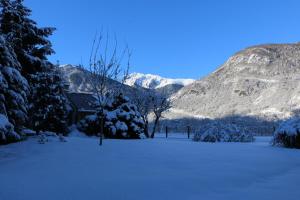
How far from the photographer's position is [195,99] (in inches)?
2635

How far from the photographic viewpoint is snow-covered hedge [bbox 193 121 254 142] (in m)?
19.0

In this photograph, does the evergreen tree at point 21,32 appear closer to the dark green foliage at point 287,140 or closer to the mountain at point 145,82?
the mountain at point 145,82

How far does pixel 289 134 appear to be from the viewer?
42.2ft

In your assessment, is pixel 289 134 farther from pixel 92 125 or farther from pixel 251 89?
pixel 251 89

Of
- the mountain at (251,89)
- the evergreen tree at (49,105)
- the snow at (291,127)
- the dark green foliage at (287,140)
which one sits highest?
the mountain at (251,89)

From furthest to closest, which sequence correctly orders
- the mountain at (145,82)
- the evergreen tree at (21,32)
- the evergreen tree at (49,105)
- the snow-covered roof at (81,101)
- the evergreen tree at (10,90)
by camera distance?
the mountain at (145,82)
the snow-covered roof at (81,101)
the evergreen tree at (49,105)
the evergreen tree at (21,32)
the evergreen tree at (10,90)

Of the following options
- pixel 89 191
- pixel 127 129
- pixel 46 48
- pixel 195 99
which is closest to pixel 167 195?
pixel 89 191

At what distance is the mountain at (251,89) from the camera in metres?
54.1

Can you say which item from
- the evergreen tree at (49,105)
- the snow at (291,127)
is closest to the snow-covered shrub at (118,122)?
the evergreen tree at (49,105)

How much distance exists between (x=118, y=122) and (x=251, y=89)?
1924 inches

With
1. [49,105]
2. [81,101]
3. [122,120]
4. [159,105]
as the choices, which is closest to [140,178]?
[122,120]

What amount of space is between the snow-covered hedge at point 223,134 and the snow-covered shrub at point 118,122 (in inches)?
152

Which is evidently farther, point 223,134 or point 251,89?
point 251,89

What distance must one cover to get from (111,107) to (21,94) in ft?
36.2
